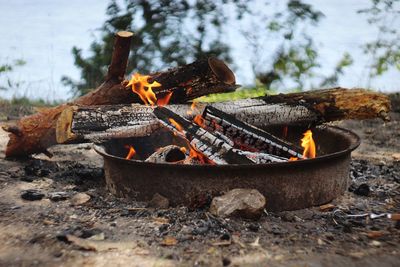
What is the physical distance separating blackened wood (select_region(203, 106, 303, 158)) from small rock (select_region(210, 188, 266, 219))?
753mm

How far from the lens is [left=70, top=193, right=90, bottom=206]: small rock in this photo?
3.75m

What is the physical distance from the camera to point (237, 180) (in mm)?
3318

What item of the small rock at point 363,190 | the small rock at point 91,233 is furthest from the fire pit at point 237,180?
the small rock at point 91,233

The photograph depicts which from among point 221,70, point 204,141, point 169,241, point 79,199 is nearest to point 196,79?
point 221,70

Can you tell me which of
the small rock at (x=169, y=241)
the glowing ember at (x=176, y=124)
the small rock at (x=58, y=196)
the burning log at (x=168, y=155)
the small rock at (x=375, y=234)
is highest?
the glowing ember at (x=176, y=124)

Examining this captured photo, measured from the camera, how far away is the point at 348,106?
4418mm

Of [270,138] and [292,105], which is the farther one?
[292,105]

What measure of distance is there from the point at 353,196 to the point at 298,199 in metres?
0.71

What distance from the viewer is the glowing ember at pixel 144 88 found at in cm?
445

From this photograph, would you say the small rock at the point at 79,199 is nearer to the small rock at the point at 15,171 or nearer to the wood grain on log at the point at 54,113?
the small rock at the point at 15,171

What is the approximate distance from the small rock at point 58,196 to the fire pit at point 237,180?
15.4 inches

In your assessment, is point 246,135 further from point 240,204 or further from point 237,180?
point 240,204

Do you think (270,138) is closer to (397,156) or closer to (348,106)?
(348,106)

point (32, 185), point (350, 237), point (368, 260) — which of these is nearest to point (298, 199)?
point (350, 237)
